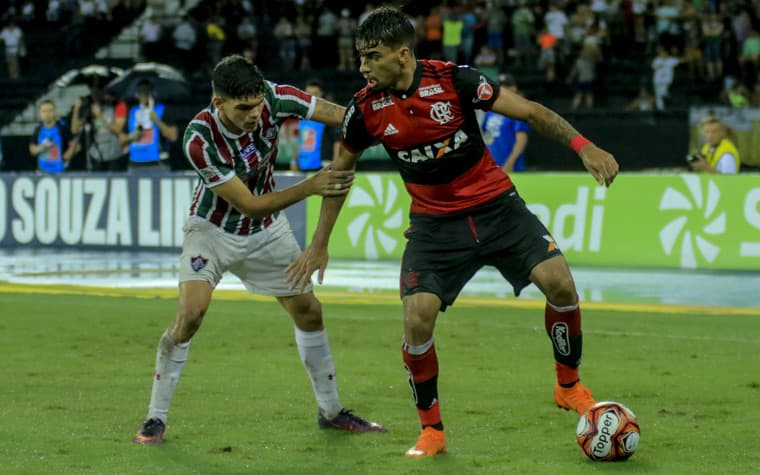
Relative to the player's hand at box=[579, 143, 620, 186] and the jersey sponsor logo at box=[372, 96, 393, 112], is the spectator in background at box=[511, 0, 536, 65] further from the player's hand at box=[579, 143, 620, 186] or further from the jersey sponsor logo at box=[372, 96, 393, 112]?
the player's hand at box=[579, 143, 620, 186]

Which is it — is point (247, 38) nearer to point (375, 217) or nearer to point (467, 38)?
point (467, 38)

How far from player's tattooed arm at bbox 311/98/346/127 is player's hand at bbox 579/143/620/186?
5.19 feet

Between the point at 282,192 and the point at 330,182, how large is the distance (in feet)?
1.20

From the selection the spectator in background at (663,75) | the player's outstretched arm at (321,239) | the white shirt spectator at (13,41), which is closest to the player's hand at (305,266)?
the player's outstretched arm at (321,239)

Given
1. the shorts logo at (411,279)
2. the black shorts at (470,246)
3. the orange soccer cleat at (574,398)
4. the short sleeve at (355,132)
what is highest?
the short sleeve at (355,132)

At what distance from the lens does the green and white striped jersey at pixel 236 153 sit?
24.5 ft

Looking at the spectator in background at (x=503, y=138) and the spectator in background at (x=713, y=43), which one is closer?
the spectator in background at (x=503, y=138)

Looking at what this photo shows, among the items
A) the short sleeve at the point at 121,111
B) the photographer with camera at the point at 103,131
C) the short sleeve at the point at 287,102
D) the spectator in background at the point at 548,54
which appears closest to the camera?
the short sleeve at the point at 287,102

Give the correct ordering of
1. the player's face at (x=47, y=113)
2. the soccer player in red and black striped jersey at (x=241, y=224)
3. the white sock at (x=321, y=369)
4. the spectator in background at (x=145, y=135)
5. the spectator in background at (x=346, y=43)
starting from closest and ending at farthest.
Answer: the soccer player in red and black striped jersey at (x=241, y=224), the white sock at (x=321, y=369), the spectator in background at (x=145, y=135), the player's face at (x=47, y=113), the spectator in background at (x=346, y=43)

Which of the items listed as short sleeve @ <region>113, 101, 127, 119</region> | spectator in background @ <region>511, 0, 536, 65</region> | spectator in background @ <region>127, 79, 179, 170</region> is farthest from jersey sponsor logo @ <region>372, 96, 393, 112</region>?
spectator in background @ <region>511, 0, 536, 65</region>

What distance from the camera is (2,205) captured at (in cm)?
2103

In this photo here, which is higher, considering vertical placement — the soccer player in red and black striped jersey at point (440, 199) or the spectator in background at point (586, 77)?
the soccer player in red and black striped jersey at point (440, 199)

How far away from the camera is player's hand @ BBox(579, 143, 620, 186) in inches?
263

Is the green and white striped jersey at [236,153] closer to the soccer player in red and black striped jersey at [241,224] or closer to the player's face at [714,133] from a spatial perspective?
the soccer player in red and black striped jersey at [241,224]
